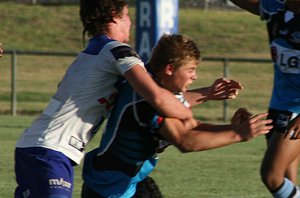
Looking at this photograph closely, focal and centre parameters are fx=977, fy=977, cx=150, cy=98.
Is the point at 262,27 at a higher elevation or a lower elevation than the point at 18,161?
lower

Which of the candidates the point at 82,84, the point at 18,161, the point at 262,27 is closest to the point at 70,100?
the point at 82,84

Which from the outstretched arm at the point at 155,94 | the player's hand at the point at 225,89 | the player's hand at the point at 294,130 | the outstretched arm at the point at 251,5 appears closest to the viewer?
the outstretched arm at the point at 155,94

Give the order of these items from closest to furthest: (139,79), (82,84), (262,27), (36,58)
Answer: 1. (139,79)
2. (82,84)
3. (36,58)
4. (262,27)

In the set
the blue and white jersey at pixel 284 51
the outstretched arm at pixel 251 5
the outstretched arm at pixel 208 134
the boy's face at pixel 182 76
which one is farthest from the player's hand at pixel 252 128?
the outstretched arm at pixel 251 5

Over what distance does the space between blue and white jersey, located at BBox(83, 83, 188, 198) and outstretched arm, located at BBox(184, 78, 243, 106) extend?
428 mm

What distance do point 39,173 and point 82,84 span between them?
0.53 metres

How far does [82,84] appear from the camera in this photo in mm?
5281

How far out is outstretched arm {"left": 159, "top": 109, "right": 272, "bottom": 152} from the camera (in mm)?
4957

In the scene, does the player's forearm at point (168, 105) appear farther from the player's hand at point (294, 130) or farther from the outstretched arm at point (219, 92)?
the player's hand at point (294, 130)

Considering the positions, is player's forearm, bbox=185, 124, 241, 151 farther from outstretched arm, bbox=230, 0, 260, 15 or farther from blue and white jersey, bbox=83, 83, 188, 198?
outstretched arm, bbox=230, 0, 260, 15

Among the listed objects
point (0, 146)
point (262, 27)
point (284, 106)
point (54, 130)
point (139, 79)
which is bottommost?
point (262, 27)

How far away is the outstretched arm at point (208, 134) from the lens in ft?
16.3

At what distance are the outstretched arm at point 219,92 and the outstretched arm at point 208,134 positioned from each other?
0.58 metres

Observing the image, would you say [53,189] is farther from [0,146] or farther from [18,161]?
[0,146]
